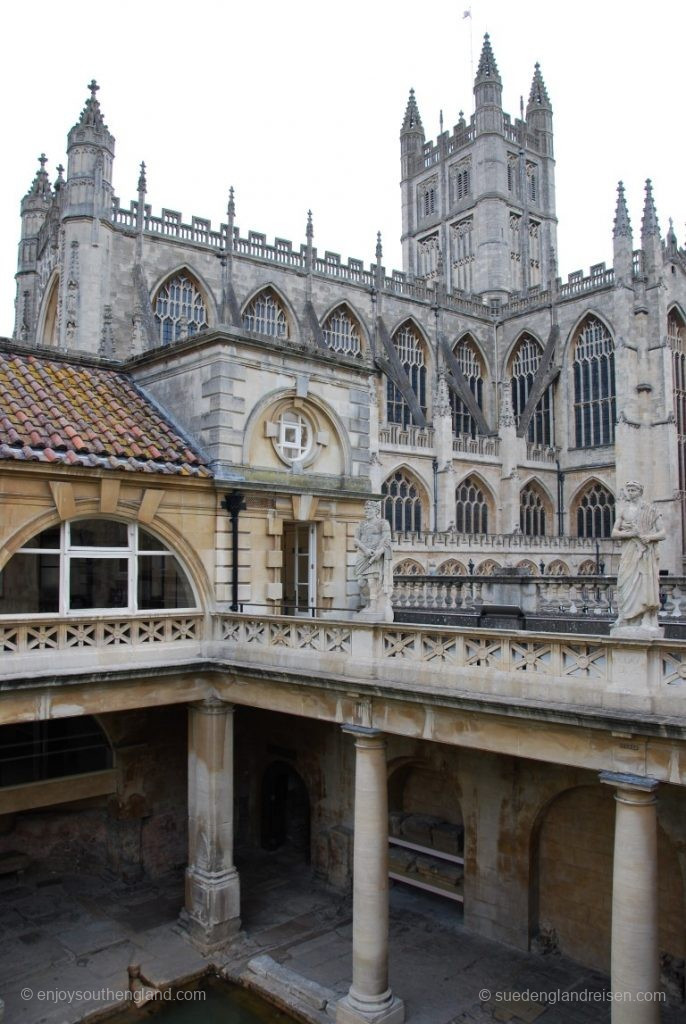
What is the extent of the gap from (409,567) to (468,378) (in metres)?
19.2

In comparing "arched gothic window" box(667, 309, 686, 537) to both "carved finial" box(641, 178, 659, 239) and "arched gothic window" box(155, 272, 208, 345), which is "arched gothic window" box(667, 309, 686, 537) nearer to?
"carved finial" box(641, 178, 659, 239)

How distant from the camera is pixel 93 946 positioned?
48.0 feet

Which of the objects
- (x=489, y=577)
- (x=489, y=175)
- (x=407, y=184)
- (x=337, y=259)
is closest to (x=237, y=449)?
(x=489, y=577)

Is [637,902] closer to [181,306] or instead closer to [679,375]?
[181,306]

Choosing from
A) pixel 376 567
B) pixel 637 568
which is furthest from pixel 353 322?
pixel 637 568

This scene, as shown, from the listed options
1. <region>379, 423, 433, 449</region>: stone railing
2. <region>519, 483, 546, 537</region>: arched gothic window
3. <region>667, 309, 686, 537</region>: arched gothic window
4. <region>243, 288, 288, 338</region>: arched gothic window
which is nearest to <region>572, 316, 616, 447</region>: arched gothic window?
<region>667, 309, 686, 537</region>: arched gothic window

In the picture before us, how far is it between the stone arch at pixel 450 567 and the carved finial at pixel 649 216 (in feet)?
76.6

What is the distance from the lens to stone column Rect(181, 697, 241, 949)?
573 inches

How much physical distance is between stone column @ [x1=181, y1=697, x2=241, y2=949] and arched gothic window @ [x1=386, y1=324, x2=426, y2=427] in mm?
34453

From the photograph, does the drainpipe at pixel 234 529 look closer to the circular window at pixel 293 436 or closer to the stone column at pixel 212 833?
the circular window at pixel 293 436

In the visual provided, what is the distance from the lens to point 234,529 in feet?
49.8

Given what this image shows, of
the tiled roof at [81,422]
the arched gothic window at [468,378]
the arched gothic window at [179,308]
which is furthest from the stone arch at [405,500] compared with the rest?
the tiled roof at [81,422]

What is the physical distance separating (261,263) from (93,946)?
34632 mm

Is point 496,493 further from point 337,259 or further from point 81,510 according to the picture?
point 81,510
